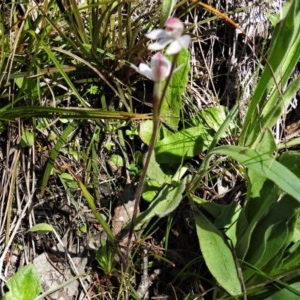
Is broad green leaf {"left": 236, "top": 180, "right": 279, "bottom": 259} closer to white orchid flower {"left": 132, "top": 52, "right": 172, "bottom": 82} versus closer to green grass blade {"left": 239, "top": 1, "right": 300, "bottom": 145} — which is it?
green grass blade {"left": 239, "top": 1, "right": 300, "bottom": 145}

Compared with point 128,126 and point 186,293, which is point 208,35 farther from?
point 186,293

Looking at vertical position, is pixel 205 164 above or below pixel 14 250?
above

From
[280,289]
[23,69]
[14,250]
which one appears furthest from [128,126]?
[280,289]

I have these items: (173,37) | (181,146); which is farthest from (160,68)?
(181,146)

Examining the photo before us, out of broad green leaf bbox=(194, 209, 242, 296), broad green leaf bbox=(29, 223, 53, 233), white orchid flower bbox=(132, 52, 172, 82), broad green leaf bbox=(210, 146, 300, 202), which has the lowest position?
broad green leaf bbox=(29, 223, 53, 233)

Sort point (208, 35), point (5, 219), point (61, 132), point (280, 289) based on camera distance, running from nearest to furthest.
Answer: point (280, 289), point (5, 219), point (61, 132), point (208, 35)

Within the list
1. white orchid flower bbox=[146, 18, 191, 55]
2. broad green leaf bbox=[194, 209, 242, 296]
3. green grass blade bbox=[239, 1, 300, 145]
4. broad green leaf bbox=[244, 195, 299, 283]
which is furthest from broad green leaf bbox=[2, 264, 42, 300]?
white orchid flower bbox=[146, 18, 191, 55]

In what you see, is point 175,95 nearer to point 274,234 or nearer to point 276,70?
point 276,70
